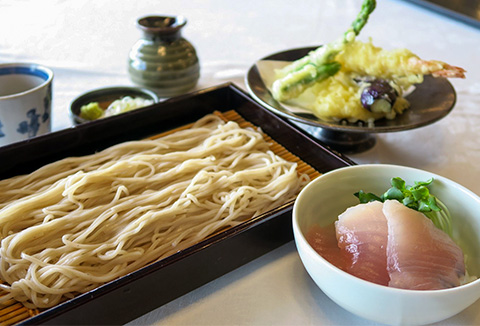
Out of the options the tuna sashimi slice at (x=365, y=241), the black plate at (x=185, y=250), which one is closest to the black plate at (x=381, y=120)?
the black plate at (x=185, y=250)

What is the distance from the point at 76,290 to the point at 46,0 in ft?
6.01

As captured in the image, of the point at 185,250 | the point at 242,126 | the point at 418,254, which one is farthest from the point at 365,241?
the point at 242,126

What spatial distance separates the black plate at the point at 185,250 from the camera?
694 mm

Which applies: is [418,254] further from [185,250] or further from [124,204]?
[124,204]

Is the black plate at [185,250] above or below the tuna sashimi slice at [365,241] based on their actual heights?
below

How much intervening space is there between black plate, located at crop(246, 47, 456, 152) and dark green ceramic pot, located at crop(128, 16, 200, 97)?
26 centimetres

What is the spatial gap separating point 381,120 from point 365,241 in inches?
19.8

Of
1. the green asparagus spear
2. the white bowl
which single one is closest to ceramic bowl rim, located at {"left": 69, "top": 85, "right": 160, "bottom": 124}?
the green asparagus spear

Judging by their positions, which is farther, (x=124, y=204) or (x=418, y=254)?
(x=124, y=204)

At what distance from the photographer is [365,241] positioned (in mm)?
740

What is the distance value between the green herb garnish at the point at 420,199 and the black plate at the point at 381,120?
0.26 metres

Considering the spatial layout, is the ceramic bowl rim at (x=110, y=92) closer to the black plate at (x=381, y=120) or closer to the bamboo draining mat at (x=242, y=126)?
the bamboo draining mat at (x=242, y=126)

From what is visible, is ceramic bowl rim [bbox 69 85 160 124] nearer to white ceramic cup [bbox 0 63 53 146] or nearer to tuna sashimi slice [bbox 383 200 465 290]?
white ceramic cup [bbox 0 63 53 146]

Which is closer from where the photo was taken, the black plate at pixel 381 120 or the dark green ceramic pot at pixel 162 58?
the black plate at pixel 381 120
